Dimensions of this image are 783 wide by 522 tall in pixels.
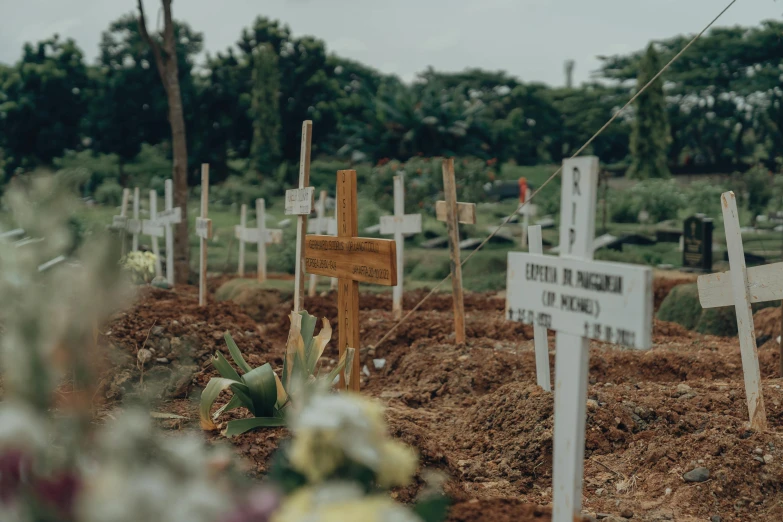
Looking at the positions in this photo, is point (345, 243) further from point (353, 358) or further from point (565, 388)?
point (565, 388)

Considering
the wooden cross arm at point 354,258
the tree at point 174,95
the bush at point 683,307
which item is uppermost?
the tree at point 174,95

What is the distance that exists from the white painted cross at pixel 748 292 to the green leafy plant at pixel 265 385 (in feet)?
7.46

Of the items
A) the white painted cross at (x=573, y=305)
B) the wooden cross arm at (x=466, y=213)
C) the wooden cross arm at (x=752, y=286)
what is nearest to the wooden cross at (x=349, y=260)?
the wooden cross arm at (x=752, y=286)

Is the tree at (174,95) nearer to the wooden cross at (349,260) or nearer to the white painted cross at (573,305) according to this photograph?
the wooden cross at (349,260)

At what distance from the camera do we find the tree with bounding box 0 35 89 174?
29969 mm

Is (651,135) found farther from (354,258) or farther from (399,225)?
(354,258)

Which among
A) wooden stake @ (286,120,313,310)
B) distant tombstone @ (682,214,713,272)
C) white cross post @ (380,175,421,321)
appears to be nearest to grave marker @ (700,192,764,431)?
wooden stake @ (286,120,313,310)

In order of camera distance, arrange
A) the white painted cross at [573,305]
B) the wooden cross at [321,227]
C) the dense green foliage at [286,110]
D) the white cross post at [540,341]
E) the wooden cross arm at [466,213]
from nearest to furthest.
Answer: the white painted cross at [573,305] → the white cross post at [540,341] → the wooden cross arm at [466,213] → the wooden cross at [321,227] → the dense green foliage at [286,110]

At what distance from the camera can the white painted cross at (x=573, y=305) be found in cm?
255

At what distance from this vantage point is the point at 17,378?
1147 millimetres

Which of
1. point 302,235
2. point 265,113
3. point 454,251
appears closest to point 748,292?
point 302,235

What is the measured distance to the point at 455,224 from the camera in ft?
26.7

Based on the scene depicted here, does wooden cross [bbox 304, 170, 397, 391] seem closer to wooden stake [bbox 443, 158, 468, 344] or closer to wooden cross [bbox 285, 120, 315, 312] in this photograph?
wooden cross [bbox 285, 120, 315, 312]

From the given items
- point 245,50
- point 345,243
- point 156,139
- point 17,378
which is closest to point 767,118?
point 245,50
